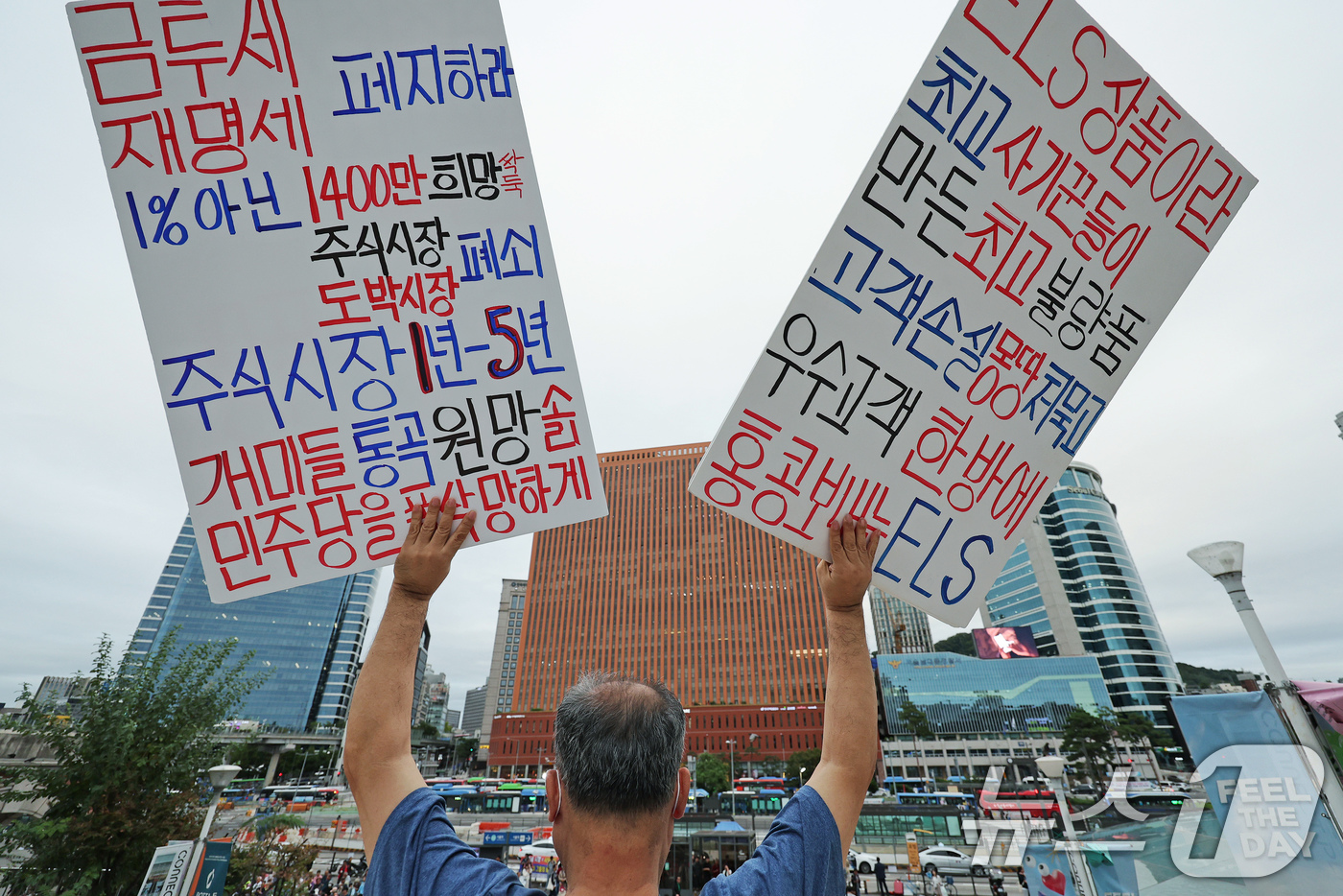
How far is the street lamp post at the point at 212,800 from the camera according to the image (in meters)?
7.34

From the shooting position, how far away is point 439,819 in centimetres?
115

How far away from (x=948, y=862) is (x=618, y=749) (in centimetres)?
2596

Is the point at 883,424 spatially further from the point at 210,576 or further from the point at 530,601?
the point at 530,601

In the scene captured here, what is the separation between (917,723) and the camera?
6391 cm

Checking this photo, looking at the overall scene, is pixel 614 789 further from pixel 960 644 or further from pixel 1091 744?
pixel 960 644

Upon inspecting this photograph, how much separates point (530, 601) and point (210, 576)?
Answer: 8237 cm

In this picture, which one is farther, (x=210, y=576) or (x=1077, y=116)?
(x=1077, y=116)

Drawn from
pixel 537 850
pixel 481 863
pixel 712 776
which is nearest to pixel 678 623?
pixel 712 776

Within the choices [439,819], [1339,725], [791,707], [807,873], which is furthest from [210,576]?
[791,707]

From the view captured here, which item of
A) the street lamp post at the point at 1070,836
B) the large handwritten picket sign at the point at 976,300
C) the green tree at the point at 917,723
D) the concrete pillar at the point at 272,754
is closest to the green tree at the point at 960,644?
the green tree at the point at 917,723

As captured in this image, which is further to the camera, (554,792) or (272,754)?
(272,754)

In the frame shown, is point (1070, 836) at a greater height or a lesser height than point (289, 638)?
lesser

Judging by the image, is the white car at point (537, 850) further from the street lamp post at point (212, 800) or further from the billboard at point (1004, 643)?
the billboard at point (1004, 643)

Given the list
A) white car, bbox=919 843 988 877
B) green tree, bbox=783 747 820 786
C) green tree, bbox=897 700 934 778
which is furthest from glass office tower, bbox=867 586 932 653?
white car, bbox=919 843 988 877
